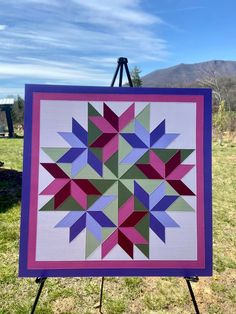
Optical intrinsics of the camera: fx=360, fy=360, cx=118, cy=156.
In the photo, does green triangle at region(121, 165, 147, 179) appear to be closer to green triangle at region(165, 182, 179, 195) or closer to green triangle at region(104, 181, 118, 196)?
green triangle at region(104, 181, 118, 196)

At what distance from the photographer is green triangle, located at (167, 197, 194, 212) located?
2.64m

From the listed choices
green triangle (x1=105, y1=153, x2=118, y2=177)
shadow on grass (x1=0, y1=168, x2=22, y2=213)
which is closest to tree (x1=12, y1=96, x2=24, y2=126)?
shadow on grass (x1=0, y1=168, x2=22, y2=213)

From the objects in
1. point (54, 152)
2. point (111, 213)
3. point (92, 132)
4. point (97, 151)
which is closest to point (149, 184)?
point (111, 213)

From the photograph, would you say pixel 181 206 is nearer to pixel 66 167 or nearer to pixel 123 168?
pixel 123 168

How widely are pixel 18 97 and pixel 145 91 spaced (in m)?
44.4


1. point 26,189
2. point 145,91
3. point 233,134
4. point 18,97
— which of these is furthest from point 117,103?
point 18,97

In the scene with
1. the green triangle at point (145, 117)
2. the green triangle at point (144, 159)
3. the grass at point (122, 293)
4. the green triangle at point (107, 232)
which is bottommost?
the grass at point (122, 293)

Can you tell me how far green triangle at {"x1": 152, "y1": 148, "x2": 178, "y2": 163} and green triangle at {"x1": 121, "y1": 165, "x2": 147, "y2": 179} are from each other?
0.19 m

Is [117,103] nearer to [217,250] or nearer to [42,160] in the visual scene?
[42,160]

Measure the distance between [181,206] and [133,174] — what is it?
1.39 ft

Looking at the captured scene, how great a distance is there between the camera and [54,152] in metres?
2.61

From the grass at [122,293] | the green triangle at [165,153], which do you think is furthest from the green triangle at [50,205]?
the grass at [122,293]

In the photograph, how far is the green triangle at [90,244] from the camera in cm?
258

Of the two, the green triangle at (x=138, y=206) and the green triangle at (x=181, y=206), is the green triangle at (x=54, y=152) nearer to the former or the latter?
the green triangle at (x=138, y=206)
